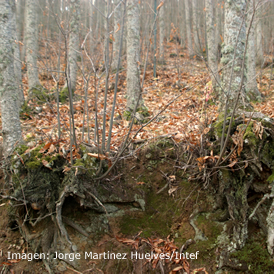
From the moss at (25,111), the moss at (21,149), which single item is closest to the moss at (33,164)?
the moss at (21,149)

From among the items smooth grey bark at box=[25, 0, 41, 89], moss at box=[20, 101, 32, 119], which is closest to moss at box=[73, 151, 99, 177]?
moss at box=[20, 101, 32, 119]

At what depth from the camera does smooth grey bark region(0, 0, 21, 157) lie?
2.98 metres

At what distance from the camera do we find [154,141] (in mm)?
3443

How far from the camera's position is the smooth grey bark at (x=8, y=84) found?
2977 millimetres

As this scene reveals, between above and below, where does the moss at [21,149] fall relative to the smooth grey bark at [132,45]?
below

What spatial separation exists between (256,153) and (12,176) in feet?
10.5

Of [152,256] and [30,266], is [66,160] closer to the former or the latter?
[30,266]

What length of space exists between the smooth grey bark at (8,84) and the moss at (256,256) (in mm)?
3365

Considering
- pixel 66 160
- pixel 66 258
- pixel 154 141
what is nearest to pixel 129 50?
pixel 154 141

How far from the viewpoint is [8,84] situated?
3.09 metres

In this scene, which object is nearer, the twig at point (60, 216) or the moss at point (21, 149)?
the twig at point (60, 216)

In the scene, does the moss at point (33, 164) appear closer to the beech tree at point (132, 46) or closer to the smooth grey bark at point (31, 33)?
the beech tree at point (132, 46)

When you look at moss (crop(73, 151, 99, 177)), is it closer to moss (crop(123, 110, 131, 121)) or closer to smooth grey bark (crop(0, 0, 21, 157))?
smooth grey bark (crop(0, 0, 21, 157))

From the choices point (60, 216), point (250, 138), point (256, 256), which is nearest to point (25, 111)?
point (60, 216)
